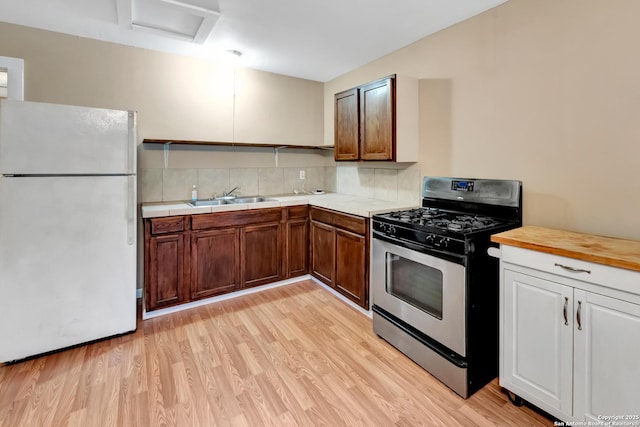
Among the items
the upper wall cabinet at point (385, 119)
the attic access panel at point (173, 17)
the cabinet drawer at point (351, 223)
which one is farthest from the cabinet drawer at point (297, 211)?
A: the attic access panel at point (173, 17)

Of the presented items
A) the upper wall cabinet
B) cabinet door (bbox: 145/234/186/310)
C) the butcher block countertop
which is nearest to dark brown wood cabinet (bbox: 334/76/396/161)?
the upper wall cabinet

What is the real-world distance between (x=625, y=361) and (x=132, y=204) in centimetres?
291

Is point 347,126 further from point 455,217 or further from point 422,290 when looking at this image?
point 422,290

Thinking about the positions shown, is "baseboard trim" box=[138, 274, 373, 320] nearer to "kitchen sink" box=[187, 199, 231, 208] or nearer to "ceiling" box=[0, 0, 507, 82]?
"kitchen sink" box=[187, 199, 231, 208]

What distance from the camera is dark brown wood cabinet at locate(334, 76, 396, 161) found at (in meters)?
2.73

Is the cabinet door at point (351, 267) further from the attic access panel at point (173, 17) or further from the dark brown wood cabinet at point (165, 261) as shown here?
the attic access panel at point (173, 17)

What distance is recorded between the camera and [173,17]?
243 centimetres

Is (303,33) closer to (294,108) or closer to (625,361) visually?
(294,108)

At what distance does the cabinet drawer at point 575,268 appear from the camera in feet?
4.22

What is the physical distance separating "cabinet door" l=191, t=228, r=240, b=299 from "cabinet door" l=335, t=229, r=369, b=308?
0.98 metres

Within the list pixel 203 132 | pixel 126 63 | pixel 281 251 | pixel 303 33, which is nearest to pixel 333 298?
pixel 281 251

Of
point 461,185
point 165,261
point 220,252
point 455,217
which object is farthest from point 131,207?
point 461,185

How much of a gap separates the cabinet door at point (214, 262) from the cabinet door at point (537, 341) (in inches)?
90.0

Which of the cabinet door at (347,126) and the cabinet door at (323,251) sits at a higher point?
the cabinet door at (347,126)
